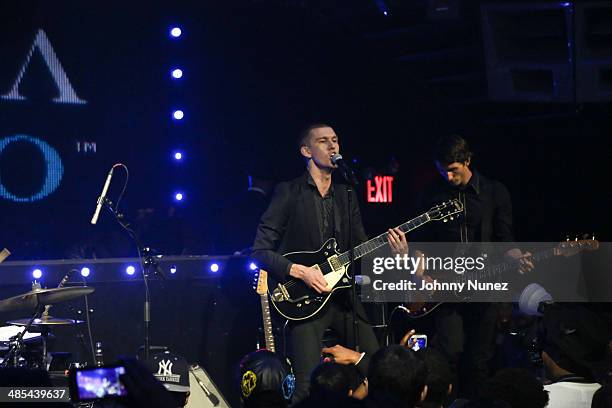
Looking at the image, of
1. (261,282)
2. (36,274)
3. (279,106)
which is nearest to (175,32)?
(279,106)

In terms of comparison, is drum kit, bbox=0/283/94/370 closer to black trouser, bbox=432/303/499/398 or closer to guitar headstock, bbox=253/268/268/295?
guitar headstock, bbox=253/268/268/295

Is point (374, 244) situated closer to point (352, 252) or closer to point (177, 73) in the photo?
point (352, 252)

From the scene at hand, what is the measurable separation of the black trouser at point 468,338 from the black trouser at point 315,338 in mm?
772

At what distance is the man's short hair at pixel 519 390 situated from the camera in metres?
4.36

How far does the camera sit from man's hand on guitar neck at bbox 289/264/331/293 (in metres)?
7.46

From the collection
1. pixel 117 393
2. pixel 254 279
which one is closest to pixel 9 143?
pixel 254 279

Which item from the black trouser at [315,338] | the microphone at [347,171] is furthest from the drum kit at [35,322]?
the microphone at [347,171]

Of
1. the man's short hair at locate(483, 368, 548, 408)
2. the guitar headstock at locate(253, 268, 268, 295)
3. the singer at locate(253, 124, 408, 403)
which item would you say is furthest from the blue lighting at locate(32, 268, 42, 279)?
the man's short hair at locate(483, 368, 548, 408)

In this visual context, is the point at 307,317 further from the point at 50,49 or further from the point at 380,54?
the point at 380,54

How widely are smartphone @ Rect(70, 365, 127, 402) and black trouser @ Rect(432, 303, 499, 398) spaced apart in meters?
5.04

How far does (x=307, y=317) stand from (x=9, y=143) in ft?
13.6

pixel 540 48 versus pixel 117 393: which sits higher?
pixel 540 48

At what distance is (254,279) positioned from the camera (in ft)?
27.5

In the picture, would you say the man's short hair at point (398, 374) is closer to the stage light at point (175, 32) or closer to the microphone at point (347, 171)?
the microphone at point (347, 171)
